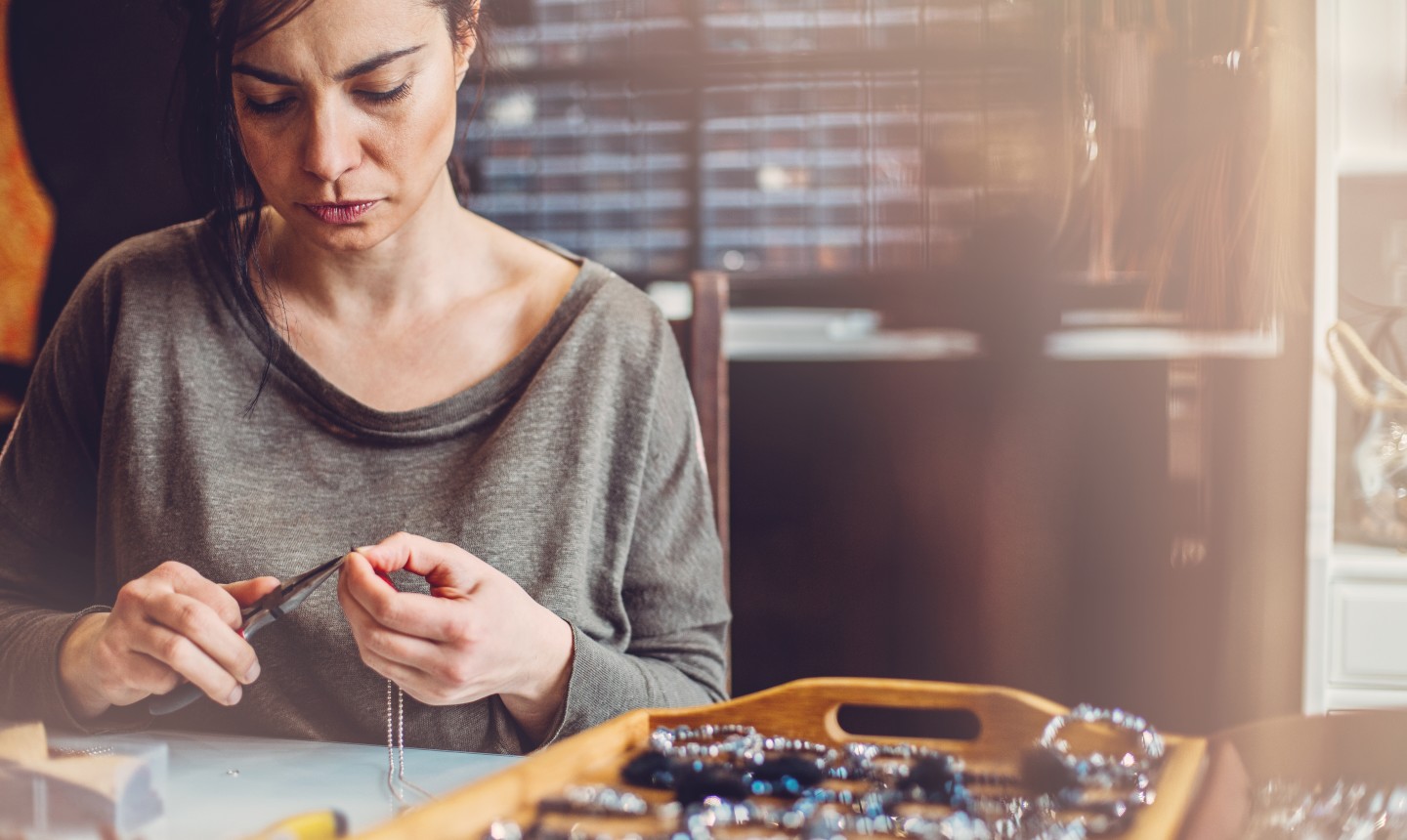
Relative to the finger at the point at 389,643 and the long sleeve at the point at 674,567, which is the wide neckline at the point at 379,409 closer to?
the long sleeve at the point at 674,567

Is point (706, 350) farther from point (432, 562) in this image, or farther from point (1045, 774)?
point (1045, 774)

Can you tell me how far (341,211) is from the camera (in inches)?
28.0

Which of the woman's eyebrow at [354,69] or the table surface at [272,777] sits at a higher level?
the woman's eyebrow at [354,69]

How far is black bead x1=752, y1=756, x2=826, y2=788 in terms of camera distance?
0.45 metres

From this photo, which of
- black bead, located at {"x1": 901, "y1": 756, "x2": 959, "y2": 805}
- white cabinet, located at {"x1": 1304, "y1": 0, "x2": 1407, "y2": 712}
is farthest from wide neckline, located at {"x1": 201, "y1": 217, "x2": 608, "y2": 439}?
white cabinet, located at {"x1": 1304, "y1": 0, "x2": 1407, "y2": 712}

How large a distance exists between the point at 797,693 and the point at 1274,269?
1.90 feet

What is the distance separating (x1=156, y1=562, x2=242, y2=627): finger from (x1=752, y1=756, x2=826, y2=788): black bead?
11.1 inches

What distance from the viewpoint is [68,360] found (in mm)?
771

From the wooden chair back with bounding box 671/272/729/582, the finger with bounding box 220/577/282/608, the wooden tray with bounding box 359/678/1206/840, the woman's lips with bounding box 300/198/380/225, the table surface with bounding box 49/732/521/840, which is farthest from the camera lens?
the wooden chair back with bounding box 671/272/729/582

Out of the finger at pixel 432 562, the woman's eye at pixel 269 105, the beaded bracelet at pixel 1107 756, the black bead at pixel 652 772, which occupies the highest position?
the woman's eye at pixel 269 105

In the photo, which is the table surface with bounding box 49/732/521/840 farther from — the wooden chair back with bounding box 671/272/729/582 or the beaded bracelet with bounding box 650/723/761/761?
the wooden chair back with bounding box 671/272/729/582

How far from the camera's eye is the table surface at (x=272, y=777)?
0.49 metres

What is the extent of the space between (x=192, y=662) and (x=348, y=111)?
1.03 ft

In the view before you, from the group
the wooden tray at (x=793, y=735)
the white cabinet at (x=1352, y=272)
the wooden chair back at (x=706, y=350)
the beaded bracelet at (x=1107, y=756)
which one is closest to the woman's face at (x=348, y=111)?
the wooden chair back at (x=706, y=350)
